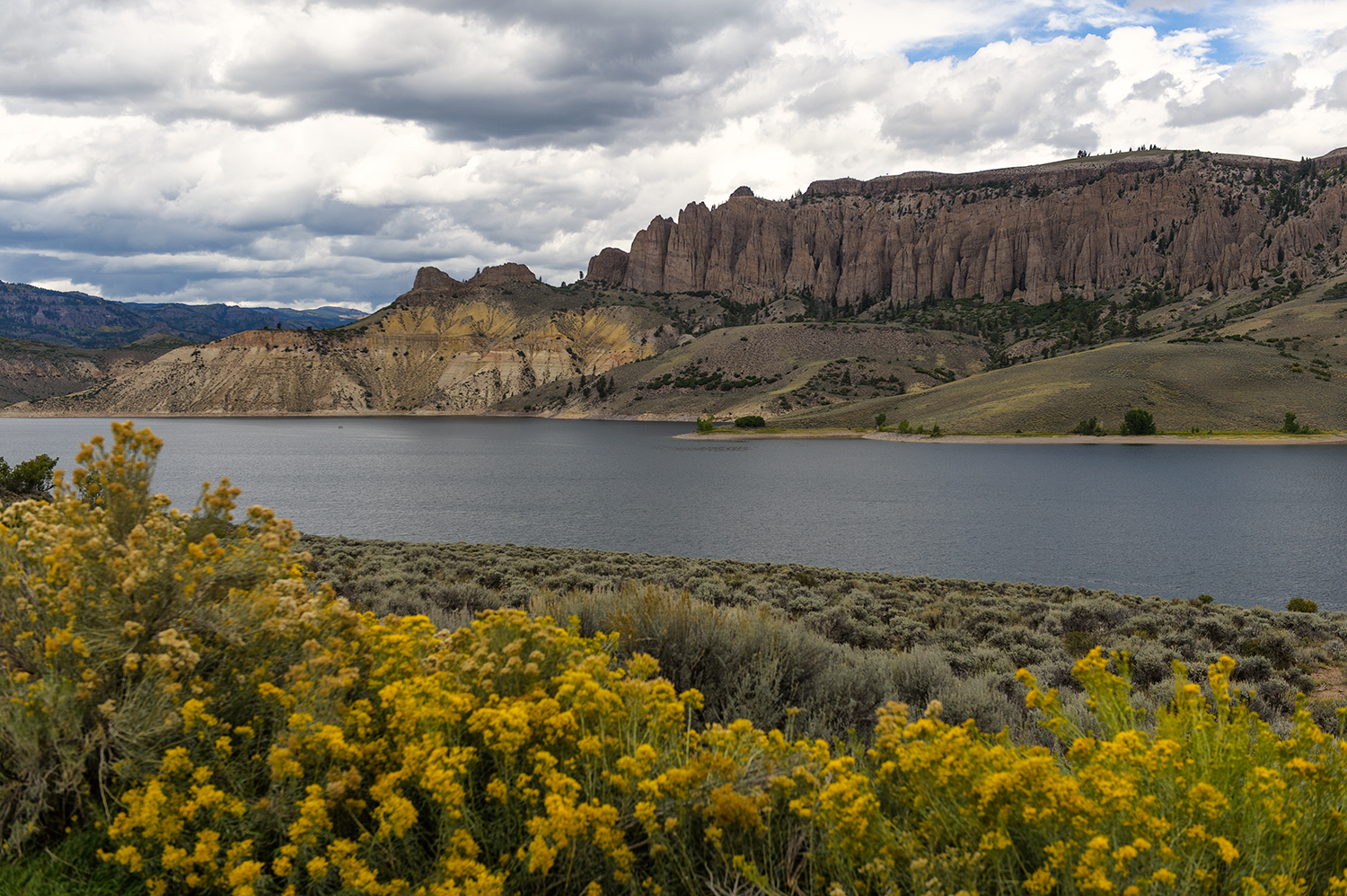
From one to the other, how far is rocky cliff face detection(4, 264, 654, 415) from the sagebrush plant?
7187 inches

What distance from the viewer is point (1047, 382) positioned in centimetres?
10812

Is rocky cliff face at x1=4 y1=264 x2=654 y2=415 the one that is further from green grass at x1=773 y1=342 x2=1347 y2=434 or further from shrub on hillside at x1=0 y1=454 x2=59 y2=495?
shrub on hillside at x1=0 y1=454 x2=59 y2=495

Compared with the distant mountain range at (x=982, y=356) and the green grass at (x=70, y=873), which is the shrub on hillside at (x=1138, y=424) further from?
the green grass at (x=70, y=873)

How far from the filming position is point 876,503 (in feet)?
161

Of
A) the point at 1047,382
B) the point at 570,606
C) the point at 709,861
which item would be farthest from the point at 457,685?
the point at 1047,382

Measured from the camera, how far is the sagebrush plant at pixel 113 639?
377cm

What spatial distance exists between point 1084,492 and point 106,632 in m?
58.6

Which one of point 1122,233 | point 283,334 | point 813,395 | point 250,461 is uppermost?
point 1122,233

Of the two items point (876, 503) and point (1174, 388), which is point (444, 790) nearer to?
point (876, 503)

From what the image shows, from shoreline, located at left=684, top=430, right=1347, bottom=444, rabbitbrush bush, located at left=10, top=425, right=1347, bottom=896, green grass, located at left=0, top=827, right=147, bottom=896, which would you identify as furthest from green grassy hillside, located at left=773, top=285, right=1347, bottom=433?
green grass, located at left=0, top=827, right=147, bottom=896

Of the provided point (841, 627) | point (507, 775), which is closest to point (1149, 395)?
point (841, 627)

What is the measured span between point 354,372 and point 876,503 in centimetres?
17027

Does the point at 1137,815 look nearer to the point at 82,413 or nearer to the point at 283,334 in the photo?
the point at 283,334

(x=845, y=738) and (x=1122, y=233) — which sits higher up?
(x=1122, y=233)
